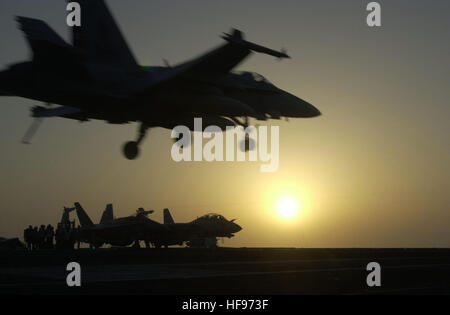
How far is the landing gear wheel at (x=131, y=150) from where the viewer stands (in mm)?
24484

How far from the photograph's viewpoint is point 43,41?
2056cm

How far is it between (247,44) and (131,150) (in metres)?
6.96

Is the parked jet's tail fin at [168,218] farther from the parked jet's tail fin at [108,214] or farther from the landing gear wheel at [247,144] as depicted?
the landing gear wheel at [247,144]

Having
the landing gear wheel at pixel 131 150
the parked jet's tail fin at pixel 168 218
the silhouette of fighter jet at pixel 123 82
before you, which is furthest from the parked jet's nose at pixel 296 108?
the parked jet's tail fin at pixel 168 218

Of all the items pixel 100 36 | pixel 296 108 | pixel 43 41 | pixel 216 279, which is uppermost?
pixel 100 36

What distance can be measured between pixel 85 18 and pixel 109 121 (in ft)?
14.2

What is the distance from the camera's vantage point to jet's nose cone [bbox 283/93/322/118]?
27.8 metres

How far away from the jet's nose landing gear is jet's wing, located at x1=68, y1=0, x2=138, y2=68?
104 inches

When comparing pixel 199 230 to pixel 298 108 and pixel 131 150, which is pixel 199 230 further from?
pixel 131 150

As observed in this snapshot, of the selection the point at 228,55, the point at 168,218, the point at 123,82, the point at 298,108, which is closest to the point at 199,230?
the point at 168,218

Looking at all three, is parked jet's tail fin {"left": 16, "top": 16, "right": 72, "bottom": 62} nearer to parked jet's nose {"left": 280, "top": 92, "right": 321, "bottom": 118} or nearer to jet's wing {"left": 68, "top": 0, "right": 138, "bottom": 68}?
jet's wing {"left": 68, "top": 0, "right": 138, "bottom": 68}

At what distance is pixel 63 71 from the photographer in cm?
2150

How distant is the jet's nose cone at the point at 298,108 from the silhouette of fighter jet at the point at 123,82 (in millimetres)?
1606
